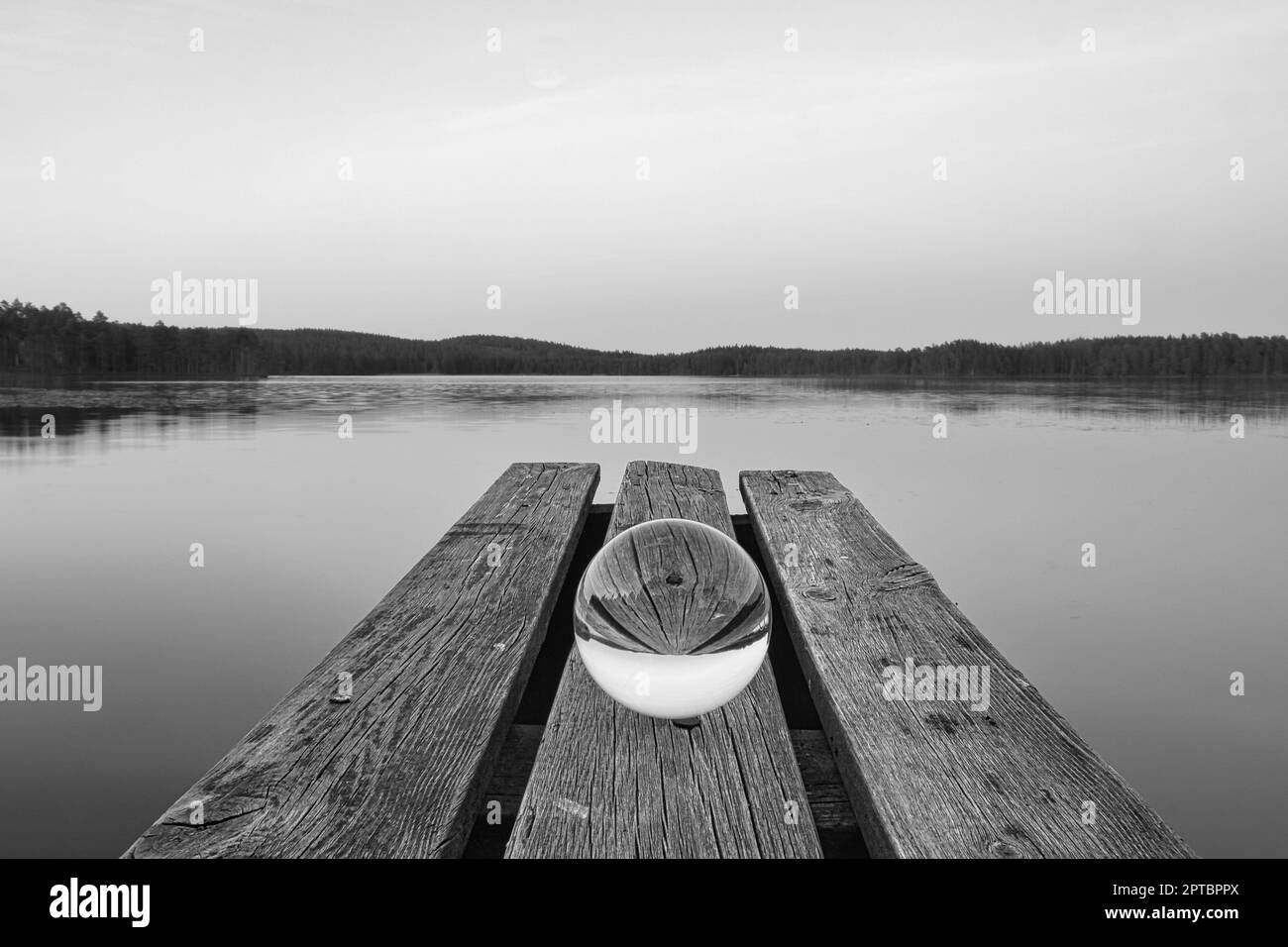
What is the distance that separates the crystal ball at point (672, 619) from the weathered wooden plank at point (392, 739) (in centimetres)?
36

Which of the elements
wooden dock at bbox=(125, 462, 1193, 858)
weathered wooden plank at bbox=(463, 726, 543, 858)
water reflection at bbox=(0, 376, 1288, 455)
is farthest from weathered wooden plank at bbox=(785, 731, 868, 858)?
water reflection at bbox=(0, 376, 1288, 455)

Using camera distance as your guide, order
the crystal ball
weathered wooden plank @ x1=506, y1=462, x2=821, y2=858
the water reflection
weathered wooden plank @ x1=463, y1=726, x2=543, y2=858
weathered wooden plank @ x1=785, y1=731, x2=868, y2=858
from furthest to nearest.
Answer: the water reflection, weathered wooden plank @ x1=463, y1=726, x2=543, y2=858, weathered wooden plank @ x1=785, y1=731, x2=868, y2=858, the crystal ball, weathered wooden plank @ x1=506, y1=462, x2=821, y2=858

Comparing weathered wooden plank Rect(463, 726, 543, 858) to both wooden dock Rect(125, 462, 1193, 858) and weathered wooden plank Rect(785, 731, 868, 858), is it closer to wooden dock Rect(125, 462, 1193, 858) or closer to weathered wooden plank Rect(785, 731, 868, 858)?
wooden dock Rect(125, 462, 1193, 858)

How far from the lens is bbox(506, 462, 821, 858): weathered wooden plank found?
50.5 inches

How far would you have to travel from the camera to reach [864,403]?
23031 millimetres

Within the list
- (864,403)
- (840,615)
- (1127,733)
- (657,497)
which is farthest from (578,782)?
(864,403)

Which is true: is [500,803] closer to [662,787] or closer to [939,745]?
[662,787]

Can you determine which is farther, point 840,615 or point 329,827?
point 840,615

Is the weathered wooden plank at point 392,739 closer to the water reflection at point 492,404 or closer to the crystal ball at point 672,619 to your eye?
the crystal ball at point 672,619

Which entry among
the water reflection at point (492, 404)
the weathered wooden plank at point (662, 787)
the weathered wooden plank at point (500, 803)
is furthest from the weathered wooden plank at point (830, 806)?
the water reflection at point (492, 404)

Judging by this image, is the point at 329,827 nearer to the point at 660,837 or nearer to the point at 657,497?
the point at 660,837

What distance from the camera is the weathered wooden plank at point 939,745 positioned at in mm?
1321

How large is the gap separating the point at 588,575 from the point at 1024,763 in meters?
0.98
